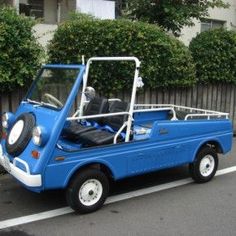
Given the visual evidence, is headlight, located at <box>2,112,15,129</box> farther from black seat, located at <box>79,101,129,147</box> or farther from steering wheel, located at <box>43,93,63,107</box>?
black seat, located at <box>79,101,129,147</box>

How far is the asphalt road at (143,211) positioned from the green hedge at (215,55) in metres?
3.39

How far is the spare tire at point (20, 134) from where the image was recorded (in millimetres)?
4953

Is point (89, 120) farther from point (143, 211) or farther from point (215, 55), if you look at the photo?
point (215, 55)

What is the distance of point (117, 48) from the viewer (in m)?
7.53

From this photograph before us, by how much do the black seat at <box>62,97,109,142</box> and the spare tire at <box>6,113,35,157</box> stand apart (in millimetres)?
487

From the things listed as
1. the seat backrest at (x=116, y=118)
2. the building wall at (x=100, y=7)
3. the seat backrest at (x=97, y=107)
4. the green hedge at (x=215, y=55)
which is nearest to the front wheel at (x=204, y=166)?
the seat backrest at (x=116, y=118)

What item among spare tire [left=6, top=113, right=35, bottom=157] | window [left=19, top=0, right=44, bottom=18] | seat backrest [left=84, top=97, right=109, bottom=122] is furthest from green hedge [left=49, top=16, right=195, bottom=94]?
window [left=19, top=0, right=44, bottom=18]

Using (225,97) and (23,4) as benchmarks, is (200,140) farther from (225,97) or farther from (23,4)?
(23,4)

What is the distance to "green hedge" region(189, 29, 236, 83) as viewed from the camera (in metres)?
9.07

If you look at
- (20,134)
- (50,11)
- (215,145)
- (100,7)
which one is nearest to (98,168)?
(20,134)

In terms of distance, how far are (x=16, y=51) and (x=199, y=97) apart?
4.39 m

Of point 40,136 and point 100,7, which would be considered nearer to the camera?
point 40,136

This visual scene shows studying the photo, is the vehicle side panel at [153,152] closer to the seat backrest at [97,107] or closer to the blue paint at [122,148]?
the blue paint at [122,148]

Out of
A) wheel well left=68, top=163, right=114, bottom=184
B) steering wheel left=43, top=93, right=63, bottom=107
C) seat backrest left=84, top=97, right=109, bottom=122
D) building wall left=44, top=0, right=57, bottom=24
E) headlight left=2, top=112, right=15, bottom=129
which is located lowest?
wheel well left=68, top=163, right=114, bottom=184
